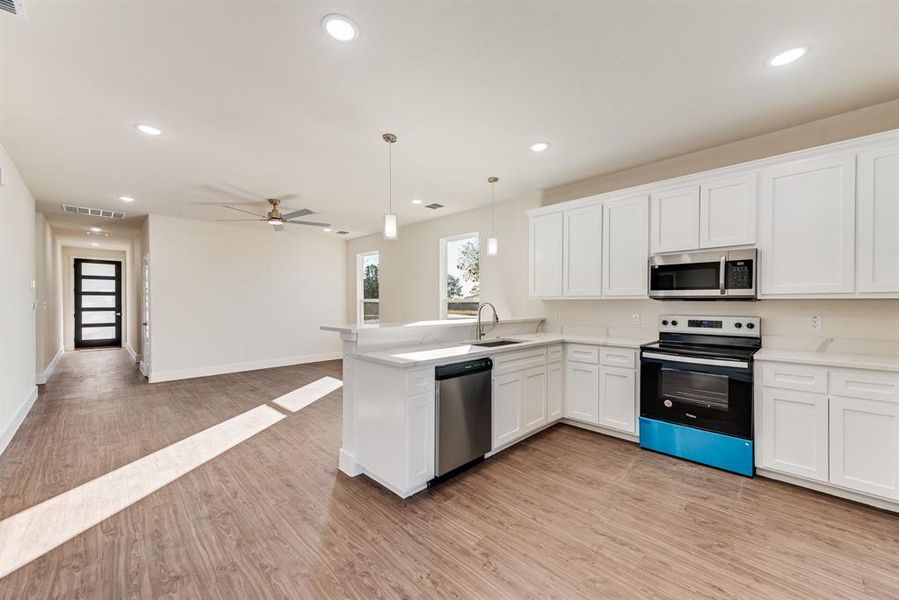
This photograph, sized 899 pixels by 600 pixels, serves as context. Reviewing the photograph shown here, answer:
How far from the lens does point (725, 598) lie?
5.60 ft

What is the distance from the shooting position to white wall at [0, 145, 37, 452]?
339 cm

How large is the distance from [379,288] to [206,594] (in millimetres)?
6079

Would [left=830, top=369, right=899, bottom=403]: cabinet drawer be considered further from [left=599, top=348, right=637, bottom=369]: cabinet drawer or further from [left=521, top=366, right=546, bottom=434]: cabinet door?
[left=521, top=366, right=546, bottom=434]: cabinet door

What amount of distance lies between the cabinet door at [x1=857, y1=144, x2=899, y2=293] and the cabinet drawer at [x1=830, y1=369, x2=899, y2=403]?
23.6 inches

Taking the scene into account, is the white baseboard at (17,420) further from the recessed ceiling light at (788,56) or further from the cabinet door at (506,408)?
the recessed ceiling light at (788,56)

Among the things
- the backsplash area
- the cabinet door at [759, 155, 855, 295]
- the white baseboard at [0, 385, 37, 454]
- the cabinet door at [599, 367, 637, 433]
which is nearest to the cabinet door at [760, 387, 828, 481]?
the backsplash area

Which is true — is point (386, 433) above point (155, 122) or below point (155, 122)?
below

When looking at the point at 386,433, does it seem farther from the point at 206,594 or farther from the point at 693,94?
the point at 693,94

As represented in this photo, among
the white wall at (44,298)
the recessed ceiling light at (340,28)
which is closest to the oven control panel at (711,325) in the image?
the recessed ceiling light at (340,28)

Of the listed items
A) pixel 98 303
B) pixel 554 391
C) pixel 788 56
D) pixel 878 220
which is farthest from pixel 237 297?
pixel 878 220

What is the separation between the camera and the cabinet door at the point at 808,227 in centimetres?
262

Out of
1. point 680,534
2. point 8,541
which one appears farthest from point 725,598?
point 8,541

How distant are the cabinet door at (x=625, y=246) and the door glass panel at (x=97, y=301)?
13.6 m

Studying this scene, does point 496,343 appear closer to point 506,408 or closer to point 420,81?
point 506,408
